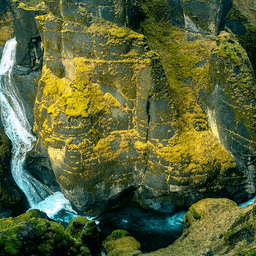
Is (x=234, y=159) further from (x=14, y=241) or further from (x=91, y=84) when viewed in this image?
(x=14, y=241)

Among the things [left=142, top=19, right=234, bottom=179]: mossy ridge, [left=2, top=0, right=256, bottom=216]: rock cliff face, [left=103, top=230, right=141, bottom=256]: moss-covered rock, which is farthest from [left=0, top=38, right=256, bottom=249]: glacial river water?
[left=142, top=19, right=234, bottom=179]: mossy ridge

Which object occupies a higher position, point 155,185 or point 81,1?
point 81,1

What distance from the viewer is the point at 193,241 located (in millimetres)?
11789

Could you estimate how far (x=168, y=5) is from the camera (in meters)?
15.9

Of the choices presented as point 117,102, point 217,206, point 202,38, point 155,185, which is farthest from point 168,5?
point 217,206

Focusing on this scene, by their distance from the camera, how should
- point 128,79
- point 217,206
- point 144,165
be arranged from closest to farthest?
1. point 217,206
2. point 128,79
3. point 144,165

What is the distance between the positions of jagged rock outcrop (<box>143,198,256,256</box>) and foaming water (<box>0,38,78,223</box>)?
697cm

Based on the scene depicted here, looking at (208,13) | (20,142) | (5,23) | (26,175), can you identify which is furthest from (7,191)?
(5,23)

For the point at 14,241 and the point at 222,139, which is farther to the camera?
the point at 222,139

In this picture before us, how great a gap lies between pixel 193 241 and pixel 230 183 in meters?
5.30

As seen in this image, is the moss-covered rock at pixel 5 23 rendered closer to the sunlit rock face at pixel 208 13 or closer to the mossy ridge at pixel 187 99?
the mossy ridge at pixel 187 99

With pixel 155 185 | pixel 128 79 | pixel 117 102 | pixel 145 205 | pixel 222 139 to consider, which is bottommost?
pixel 145 205

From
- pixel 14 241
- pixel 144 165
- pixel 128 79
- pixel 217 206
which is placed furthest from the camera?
pixel 144 165

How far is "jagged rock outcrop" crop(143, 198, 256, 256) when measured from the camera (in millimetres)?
8477
